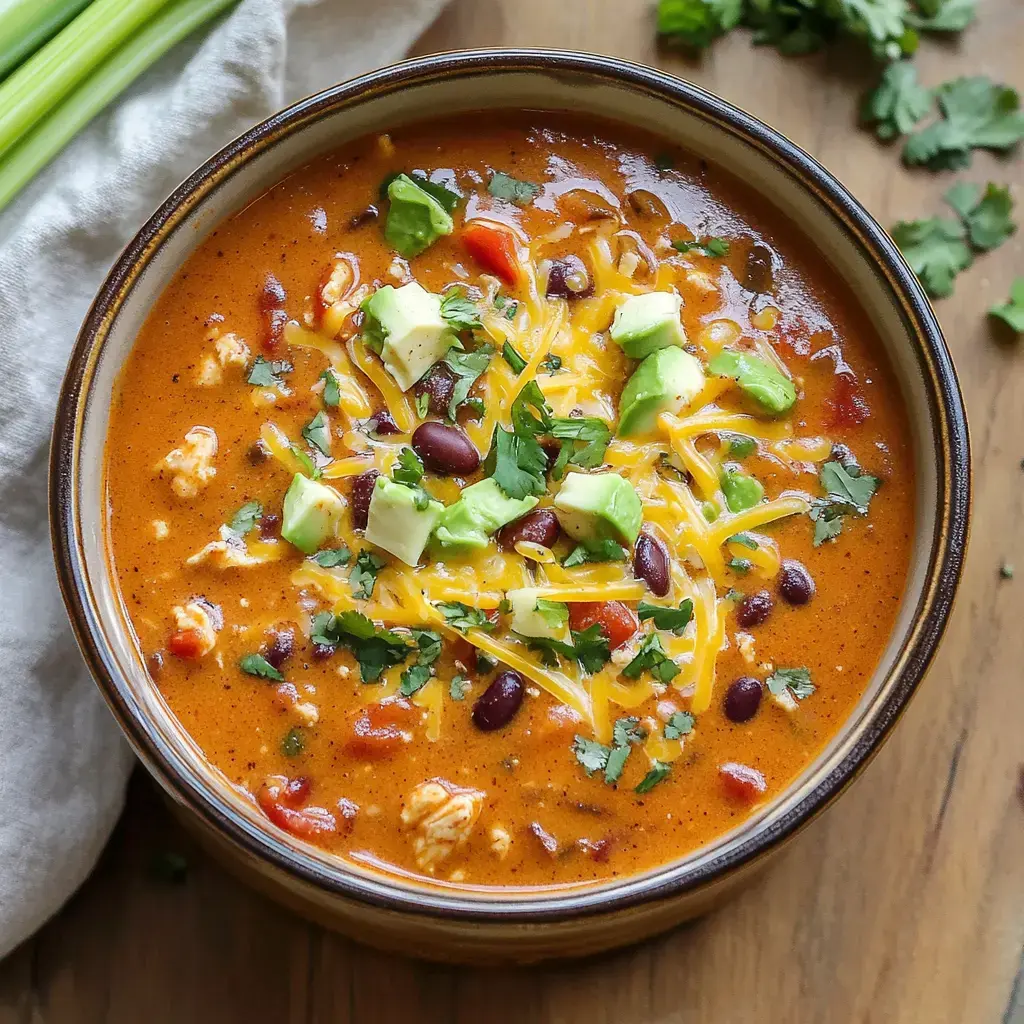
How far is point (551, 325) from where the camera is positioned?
3.01m

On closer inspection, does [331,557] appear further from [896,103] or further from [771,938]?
[896,103]

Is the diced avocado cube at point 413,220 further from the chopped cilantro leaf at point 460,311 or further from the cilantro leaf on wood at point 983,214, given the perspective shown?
the cilantro leaf on wood at point 983,214

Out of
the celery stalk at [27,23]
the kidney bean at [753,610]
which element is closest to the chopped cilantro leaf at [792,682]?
the kidney bean at [753,610]

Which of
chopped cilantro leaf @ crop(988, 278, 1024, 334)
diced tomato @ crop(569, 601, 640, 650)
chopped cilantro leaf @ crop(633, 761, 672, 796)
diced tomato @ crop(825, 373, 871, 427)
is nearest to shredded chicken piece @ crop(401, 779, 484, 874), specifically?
chopped cilantro leaf @ crop(633, 761, 672, 796)

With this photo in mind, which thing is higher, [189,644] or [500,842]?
[189,644]

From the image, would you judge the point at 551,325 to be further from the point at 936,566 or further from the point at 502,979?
the point at 502,979

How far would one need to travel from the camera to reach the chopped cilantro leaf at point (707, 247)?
310cm

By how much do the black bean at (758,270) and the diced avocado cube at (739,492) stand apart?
505 mm

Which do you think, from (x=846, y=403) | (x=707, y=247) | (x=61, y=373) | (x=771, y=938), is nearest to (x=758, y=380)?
(x=846, y=403)

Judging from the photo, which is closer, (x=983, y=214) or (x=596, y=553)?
(x=596, y=553)

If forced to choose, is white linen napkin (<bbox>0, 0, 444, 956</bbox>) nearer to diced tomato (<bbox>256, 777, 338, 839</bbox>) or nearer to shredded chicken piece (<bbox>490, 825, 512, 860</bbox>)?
diced tomato (<bbox>256, 777, 338, 839</bbox>)

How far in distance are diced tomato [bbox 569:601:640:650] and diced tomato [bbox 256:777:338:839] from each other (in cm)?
72

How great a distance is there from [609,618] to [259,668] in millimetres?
817

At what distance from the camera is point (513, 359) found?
117 inches
